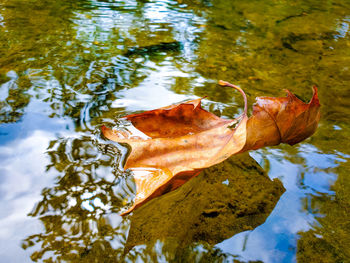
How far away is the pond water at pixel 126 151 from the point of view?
803 millimetres


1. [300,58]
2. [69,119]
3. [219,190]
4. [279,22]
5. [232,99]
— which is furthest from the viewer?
[279,22]

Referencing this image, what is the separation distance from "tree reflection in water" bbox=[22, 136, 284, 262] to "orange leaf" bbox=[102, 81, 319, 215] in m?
0.09

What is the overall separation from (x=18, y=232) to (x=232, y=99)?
40.5 inches

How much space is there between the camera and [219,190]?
0.96 metres

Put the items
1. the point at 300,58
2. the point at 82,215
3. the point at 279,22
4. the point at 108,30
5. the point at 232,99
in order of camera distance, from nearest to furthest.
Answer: the point at 82,215 → the point at 232,99 → the point at 300,58 → the point at 108,30 → the point at 279,22

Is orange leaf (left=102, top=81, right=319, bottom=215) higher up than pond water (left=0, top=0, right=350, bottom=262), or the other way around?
orange leaf (left=102, top=81, right=319, bottom=215)

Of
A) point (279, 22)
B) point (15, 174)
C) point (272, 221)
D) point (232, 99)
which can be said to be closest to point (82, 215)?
point (15, 174)

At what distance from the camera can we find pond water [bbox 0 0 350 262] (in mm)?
803

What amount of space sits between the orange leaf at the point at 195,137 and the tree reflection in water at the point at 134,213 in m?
0.09

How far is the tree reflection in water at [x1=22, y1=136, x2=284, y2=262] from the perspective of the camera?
781 millimetres

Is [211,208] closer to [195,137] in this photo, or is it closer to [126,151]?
[195,137]

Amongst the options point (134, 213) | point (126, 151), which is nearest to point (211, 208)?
point (134, 213)

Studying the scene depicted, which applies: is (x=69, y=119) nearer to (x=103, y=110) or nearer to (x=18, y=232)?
(x=103, y=110)

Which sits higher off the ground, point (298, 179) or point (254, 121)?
point (254, 121)
